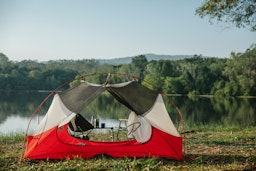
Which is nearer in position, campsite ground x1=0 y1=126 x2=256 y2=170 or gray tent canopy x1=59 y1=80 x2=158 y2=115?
campsite ground x1=0 y1=126 x2=256 y2=170

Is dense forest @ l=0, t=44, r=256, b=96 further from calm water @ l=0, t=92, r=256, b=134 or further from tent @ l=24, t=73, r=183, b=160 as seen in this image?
tent @ l=24, t=73, r=183, b=160

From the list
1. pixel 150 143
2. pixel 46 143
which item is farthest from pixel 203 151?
pixel 46 143

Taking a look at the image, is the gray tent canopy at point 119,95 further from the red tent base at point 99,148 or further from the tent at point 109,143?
the red tent base at point 99,148

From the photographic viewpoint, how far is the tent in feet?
21.0

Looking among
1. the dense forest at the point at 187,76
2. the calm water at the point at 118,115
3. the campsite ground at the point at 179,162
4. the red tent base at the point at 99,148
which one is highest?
the dense forest at the point at 187,76

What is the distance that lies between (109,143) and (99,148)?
0.26m

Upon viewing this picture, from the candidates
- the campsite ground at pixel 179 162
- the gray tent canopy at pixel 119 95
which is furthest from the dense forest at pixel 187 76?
the gray tent canopy at pixel 119 95

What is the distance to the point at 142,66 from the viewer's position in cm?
7756

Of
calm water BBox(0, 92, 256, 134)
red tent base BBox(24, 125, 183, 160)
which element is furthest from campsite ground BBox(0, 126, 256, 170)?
calm water BBox(0, 92, 256, 134)

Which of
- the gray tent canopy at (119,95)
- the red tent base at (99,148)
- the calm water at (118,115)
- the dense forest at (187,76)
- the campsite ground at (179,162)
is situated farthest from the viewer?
the dense forest at (187,76)

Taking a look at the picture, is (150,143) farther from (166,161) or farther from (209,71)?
(209,71)

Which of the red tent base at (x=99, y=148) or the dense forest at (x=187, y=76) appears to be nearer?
the red tent base at (x=99, y=148)

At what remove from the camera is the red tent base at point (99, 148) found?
20.9 ft

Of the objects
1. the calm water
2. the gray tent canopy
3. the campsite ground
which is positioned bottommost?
the calm water
